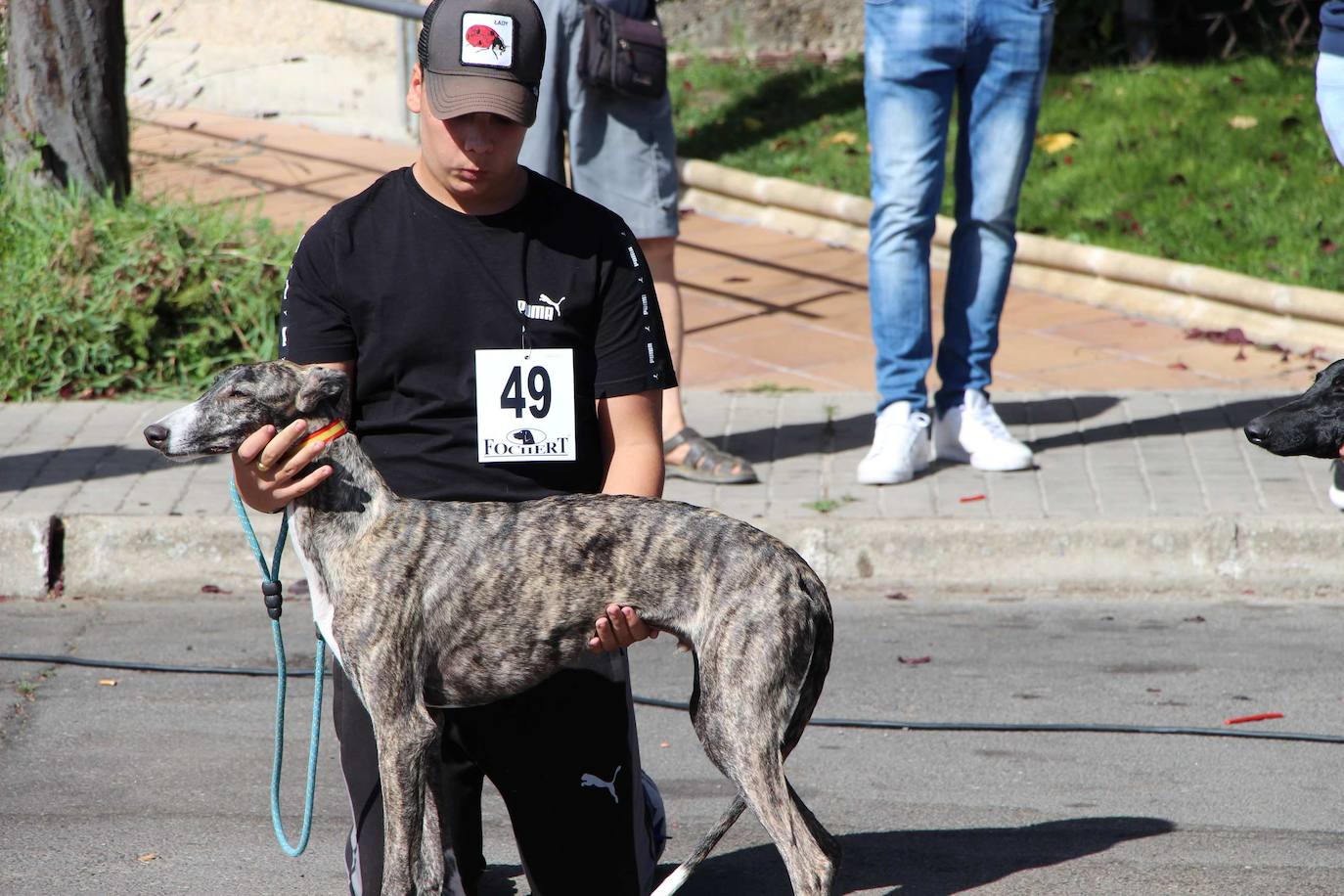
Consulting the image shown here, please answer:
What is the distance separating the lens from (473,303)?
351 centimetres

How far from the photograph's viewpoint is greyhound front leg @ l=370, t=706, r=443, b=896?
3.13 metres

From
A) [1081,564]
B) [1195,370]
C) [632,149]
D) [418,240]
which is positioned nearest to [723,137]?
[1195,370]

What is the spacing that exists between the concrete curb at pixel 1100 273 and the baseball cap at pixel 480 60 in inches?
228

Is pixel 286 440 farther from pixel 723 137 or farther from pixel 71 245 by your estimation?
pixel 723 137

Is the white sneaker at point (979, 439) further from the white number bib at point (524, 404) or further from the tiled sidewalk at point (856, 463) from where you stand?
the white number bib at point (524, 404)

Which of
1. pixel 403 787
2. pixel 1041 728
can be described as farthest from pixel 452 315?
pixel 1041 728

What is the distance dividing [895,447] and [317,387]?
11.9 ft

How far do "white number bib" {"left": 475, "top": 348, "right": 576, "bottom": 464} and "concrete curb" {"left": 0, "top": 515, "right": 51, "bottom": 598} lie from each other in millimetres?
3032

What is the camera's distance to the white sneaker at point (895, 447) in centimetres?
638

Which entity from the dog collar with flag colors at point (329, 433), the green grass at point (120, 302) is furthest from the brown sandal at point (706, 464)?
the dog collar with flag colors at point (329, 433)

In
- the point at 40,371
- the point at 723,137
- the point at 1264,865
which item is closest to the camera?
the point at 1264,865

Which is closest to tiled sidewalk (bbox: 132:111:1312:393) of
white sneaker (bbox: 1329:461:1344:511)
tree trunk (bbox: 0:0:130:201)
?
tree trunk (bbox: 0:0:130:201)

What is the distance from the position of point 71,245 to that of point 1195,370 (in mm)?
5295

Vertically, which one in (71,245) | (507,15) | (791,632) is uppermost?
(507,15)
